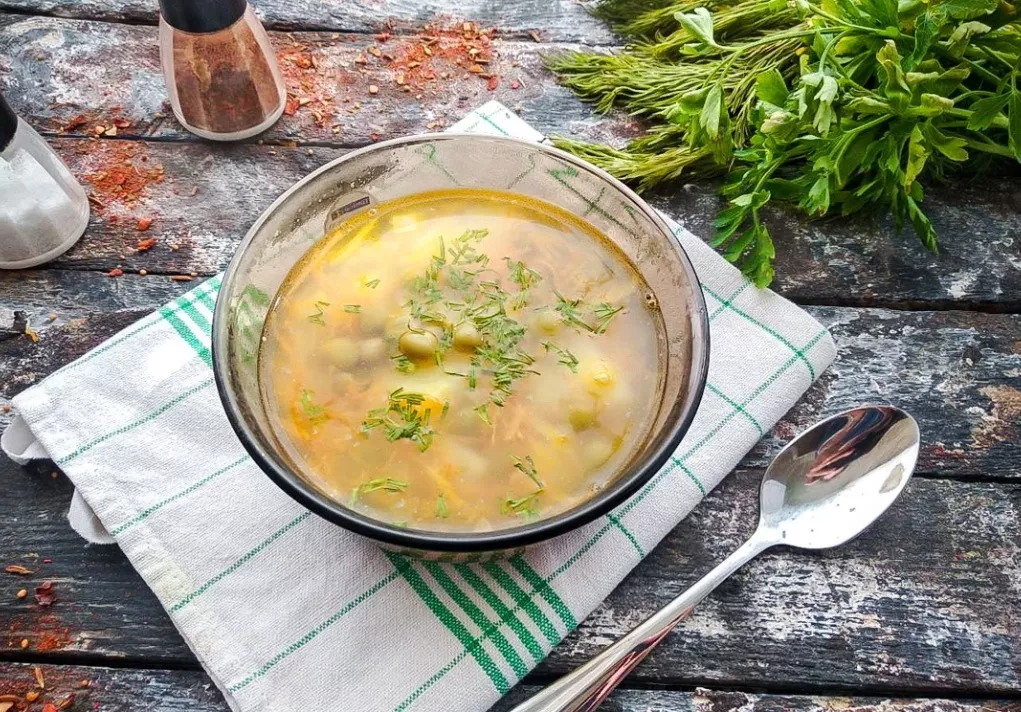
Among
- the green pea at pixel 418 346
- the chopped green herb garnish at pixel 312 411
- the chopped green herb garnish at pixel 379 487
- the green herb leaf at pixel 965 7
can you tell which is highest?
the green herb leaf at pixel 965 7

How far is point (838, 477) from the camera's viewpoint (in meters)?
1.76

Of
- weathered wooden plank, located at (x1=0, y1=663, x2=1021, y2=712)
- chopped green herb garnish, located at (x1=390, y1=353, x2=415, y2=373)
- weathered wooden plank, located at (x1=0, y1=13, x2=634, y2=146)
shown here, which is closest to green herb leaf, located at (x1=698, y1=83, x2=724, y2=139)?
weathered wooden plank, located at (x1=0, y1=13, x2=634, y2=146)

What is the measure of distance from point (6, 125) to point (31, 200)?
175 mm

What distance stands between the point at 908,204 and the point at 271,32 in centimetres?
190

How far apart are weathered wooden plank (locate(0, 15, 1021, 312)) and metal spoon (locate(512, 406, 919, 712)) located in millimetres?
403

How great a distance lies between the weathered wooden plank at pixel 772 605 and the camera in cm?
161

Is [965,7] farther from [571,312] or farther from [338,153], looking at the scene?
[338,153]

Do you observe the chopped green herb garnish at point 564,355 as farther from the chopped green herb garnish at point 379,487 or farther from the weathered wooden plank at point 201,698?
the weathered wooden plank at point 201,698

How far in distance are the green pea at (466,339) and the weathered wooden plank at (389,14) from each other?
132 centimetres

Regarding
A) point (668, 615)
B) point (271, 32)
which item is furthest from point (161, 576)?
point (271, 32)

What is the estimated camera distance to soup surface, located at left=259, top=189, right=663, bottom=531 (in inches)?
60.8

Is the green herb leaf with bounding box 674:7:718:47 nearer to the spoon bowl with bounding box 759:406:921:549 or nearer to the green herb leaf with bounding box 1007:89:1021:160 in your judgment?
the green herb leaf with bounding box 1007:89:1021:160

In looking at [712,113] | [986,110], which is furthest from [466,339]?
[986,110]

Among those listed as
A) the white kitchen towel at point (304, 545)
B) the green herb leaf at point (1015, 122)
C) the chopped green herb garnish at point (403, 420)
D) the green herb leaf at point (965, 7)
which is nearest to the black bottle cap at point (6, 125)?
the white kitchen towel at point (304, 545)
